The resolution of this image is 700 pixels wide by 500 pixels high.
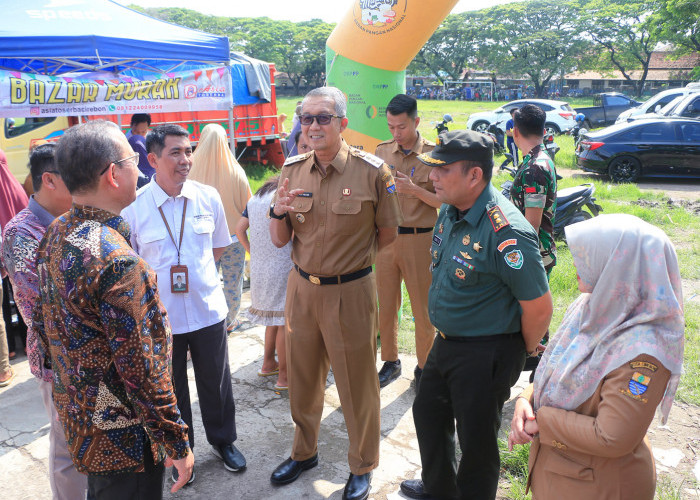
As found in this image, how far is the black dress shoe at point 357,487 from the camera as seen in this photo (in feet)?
9.41

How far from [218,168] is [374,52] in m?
1.52

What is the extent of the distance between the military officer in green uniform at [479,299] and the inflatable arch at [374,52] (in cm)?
188

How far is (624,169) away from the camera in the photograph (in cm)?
1213

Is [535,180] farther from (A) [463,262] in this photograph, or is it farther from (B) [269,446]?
(B) [269,446]

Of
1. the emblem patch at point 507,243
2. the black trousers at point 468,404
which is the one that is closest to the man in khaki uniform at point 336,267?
the black trousers at point 468,404

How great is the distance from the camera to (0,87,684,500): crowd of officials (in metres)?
1.66

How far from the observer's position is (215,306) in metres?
3.00

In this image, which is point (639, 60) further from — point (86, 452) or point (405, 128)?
point (86, 452)

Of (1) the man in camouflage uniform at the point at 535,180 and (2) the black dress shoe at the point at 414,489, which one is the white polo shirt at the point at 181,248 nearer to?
(2) the black dress shoe at the point at 414,489

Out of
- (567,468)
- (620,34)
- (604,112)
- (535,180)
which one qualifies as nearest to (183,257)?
(567,468)

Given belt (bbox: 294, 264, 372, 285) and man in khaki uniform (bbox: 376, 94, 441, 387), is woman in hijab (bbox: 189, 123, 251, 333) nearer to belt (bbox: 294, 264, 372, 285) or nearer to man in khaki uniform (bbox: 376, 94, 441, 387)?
man in khaki uniform (bbox: 376, 94, 441, 387)

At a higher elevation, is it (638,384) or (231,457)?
(638,384)

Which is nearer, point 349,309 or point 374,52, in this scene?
point 349,309

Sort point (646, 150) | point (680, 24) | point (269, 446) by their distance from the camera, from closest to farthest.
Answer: point (269, 446)
point (646, 150)
point (680, 24)
